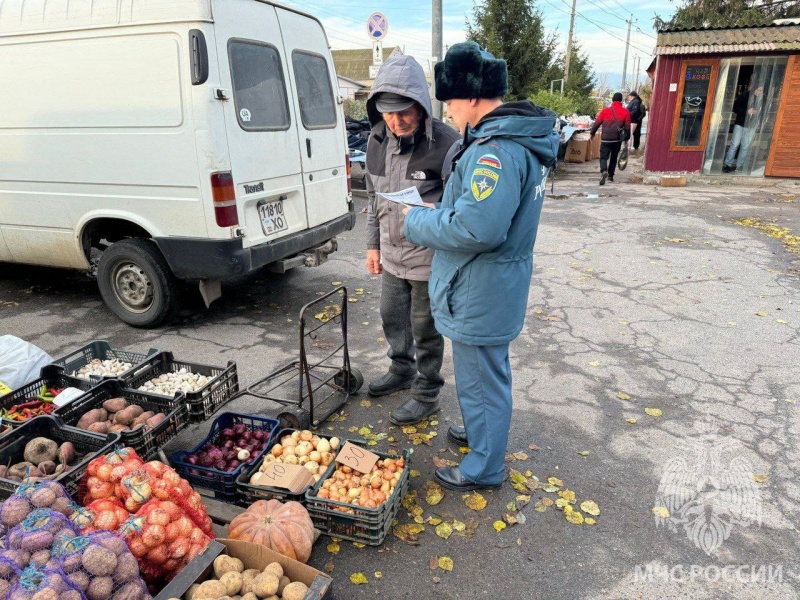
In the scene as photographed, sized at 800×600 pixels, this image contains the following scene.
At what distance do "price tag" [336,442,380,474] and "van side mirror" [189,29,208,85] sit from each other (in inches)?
118

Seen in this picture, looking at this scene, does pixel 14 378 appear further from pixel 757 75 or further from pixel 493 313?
pixel 757 75

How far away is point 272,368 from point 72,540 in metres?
2.48

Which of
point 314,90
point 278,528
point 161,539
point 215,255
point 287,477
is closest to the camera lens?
point 161,539

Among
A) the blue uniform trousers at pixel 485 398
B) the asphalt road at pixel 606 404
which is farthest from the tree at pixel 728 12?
the blue uniform trousers at pixel 485 398

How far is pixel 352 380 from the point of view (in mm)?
4000

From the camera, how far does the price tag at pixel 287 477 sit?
272 cm

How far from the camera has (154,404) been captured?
3.21 m

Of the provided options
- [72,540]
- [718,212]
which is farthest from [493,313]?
[718,212]

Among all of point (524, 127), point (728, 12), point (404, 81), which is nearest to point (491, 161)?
point (524, 127)

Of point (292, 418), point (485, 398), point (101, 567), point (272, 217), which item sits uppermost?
point (272, 217)

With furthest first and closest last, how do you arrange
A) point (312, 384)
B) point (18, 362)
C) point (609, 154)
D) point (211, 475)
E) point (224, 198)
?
1. point (609, 154)
2. point (224, 198)
3. point (312, 384)
4. point (18, 362)
5. point (211, 475)

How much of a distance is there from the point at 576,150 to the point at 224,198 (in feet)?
52.2

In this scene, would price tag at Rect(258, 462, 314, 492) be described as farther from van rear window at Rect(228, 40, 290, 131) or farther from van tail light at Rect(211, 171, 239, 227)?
van rear window at Rect(228, 40, 290, 131)

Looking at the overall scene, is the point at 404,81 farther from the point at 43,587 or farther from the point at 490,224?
the point at 43,587
